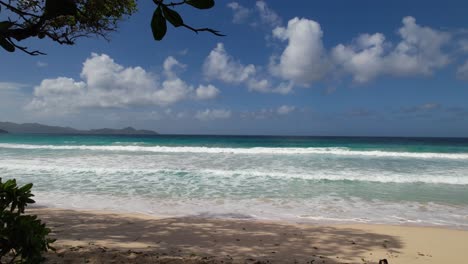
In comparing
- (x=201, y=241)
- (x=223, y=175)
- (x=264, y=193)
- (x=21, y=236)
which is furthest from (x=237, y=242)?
(x=223, y=175)

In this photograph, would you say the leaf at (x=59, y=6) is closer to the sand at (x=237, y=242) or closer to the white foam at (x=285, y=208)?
the sand at (x=237, y=242)

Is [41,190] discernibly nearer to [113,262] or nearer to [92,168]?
[92,168]

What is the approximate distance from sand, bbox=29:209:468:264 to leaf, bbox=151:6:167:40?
368 centimetres

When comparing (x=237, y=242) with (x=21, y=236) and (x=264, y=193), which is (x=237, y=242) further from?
(x=264, y=193)

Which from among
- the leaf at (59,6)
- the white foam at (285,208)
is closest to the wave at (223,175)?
the white foam at (285,208)

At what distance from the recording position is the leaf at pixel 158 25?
3.24 ft

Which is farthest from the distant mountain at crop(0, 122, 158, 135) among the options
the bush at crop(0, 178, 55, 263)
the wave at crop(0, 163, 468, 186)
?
the bush at crop(0, 178, 55, 263)

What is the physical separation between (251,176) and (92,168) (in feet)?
23.7

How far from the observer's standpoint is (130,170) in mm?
13688

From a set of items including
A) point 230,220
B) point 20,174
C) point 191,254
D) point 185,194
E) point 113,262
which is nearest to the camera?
point 113,262

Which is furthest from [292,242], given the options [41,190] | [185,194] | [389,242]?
[41,190]

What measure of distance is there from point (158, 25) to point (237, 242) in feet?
15.3

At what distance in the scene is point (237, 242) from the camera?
5168mm

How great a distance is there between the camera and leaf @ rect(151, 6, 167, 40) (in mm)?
988
